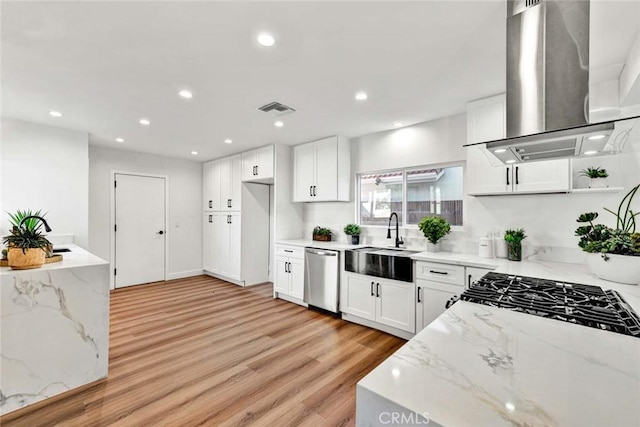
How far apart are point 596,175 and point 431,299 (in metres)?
1.71

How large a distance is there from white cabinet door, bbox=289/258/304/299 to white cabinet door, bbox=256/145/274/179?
1502 mm

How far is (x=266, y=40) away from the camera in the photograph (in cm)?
193

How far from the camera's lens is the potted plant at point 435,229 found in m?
3.16

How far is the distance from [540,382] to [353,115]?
3.04 m

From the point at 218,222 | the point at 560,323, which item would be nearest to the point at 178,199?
the point at 218,222

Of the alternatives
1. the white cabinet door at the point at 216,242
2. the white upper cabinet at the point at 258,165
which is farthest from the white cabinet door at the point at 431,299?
the white cabinet door at the point at 216,242

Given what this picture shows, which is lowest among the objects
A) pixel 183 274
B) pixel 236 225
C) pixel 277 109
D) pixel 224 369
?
pixel 224 369

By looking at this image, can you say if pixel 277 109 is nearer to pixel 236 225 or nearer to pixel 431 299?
pixel 431 299

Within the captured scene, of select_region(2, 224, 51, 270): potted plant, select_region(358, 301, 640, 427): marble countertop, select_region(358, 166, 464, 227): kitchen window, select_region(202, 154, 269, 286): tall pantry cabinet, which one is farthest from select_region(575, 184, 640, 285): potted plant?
select_region(202, 154, 269, 286): tall pantry cabinet

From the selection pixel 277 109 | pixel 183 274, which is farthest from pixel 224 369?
pixel 183 274

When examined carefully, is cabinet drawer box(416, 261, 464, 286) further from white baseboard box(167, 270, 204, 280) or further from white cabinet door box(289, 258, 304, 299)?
white baseboard box(167, 270, 204, 280)

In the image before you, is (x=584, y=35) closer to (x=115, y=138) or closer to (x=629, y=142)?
(x=629, y=142)

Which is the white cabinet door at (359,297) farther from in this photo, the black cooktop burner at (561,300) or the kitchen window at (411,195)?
the black cooktop burner at (561,300)

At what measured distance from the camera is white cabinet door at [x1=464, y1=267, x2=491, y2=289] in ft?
8.32
